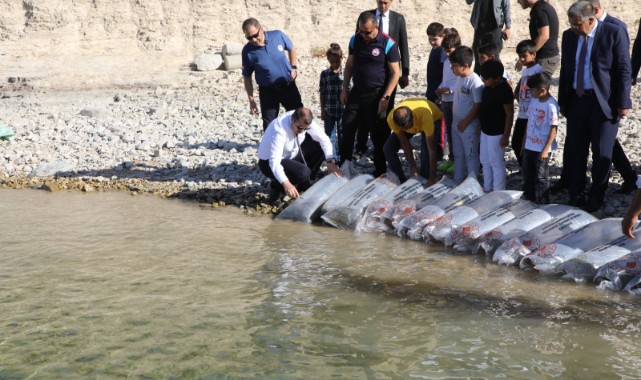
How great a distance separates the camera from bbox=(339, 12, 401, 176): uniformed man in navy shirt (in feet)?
26.0

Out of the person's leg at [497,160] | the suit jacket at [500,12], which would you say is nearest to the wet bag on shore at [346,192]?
the person's leg at [497,160]

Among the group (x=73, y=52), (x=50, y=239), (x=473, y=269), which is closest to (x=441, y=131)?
(x=473, y=269)

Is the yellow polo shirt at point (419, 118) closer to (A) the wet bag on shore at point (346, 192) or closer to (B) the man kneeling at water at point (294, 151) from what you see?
(A) the wet bag on shore at point (346, 192)

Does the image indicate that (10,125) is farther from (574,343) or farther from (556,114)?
(574,343)

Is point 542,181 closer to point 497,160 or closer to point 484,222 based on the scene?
point 497,160

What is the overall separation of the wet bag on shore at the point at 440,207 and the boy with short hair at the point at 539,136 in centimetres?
43

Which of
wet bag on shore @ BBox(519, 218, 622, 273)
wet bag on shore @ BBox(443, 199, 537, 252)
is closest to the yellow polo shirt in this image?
wet bag on shore @ BBox(443, 199, 537, 252)

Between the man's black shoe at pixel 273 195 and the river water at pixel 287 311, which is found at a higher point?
the man's black shoe at pixel 273 195

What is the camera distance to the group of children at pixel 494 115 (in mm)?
6830

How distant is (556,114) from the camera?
6773 mm

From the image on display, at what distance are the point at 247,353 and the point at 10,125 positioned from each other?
966cm

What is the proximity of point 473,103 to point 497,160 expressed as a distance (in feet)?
1.90

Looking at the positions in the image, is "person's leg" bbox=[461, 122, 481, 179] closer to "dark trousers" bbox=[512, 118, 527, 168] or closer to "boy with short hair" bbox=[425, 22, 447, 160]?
"dark trousers" bbox=[512, 118, 527, 168]

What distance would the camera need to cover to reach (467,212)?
22.3 feet
